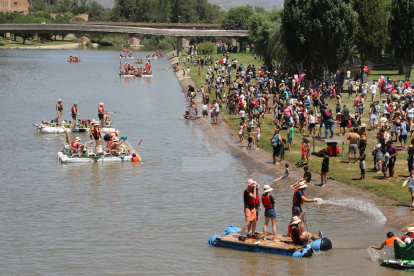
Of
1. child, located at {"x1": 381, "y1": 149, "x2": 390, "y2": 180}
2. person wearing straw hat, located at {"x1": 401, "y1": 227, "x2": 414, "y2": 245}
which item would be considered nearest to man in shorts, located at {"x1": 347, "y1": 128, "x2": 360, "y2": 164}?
child, located at {"x1": 381, "y1": 149, "x2": 390, "y2": 180}

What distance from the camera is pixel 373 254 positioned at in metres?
16.9

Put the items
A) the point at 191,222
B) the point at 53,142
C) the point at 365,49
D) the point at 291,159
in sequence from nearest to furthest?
the point at 191,222, the point at 291,159, the point at 53,142, the point at 365,49

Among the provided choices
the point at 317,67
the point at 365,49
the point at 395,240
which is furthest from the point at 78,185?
the point at 365,49

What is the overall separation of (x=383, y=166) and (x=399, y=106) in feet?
34.7

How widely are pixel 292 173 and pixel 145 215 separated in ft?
24.0

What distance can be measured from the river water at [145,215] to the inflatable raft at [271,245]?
0.64ft

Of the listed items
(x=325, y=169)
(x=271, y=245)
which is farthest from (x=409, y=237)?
(x=325, y=169)

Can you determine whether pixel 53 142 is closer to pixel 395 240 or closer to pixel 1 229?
pixel 1 229

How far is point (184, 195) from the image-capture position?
2372cm

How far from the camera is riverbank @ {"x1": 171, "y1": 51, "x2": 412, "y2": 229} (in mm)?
19766

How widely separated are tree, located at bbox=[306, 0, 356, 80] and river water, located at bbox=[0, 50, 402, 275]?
14477mm

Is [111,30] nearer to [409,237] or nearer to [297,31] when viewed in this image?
[297,31]

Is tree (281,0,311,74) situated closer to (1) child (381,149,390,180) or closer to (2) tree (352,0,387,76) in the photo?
(2) tree (352,0,387,76)

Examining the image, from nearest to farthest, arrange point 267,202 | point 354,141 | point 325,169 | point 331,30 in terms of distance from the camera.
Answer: point 267,202 < point 325,169 < point 354,141 < point 331,30
